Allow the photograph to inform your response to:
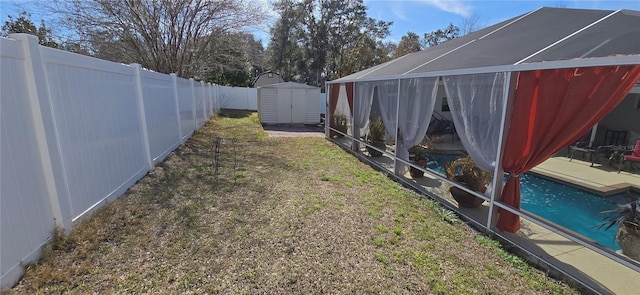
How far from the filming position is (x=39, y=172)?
93.5 inches

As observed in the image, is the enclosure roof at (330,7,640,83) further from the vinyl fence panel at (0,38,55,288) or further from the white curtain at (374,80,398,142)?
the vinyl fence panel at (0,38,55,288)

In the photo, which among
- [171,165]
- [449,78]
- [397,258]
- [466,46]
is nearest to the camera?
[397,258]

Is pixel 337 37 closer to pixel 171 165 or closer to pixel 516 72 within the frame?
pixel 171 165

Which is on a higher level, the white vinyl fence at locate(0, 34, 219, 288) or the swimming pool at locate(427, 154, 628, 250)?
the white vinyl fence at locate(0, 34, 219, 288)

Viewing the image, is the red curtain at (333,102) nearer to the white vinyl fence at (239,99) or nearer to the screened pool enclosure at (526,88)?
the screened pool enclosure at (526,88)

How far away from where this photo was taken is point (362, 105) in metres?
7.38

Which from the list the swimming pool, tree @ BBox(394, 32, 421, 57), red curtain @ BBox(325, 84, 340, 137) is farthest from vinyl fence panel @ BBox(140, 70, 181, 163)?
tree @ BBox(394, 32, 421, 57)

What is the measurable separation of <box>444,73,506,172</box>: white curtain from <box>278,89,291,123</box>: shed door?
11259 millimetres

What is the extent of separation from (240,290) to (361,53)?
24432 millimetres

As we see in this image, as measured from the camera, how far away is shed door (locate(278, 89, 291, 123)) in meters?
14.5

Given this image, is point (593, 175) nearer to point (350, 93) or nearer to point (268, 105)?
point (350, 93)

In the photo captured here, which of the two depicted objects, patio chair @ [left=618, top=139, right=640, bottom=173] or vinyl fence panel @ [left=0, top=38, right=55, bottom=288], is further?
patio chair @ [left=618, top=139, right=640, bottom=173]

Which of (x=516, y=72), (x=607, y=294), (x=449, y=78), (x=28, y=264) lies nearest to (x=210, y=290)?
(x=28, y=264)

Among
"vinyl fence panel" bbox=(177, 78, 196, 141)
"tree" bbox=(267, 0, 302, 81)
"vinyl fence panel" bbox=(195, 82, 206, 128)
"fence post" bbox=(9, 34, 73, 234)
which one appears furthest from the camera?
"tree" bbox=(267, 0, 302, 81)
